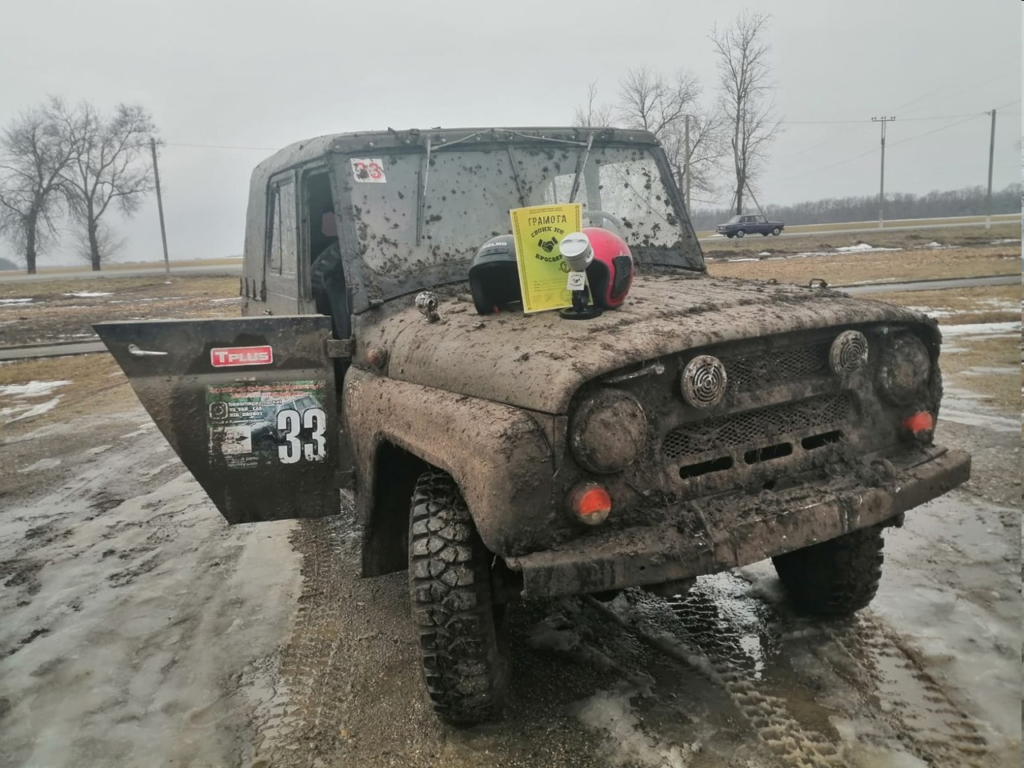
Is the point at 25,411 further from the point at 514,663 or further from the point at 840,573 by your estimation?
the point at 840,573

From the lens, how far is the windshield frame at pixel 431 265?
3.73 metres

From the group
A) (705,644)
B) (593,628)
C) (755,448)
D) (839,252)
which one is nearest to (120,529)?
(593,628)

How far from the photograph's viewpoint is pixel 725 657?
331cm

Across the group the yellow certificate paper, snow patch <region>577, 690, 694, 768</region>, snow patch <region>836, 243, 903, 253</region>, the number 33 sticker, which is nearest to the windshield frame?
the number 33 sticker

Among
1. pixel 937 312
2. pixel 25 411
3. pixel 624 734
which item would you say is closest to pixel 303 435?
pixel 624 734

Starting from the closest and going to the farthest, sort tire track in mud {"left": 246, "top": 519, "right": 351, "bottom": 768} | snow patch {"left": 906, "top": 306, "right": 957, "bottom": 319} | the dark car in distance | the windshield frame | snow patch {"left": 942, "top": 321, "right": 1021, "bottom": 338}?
tire track in mud {"left": 246, "top": 519, "right": 351, "bottom": 768} < the windshield frame < snow patch {"left": 942, "top": 321, "right": 1021, "bottom": 338} < snow patch {"left": 906, "top": 306, "right": 957, "bottom": 319} < the dark car in distance

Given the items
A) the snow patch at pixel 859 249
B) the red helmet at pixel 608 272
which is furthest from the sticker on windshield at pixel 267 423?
the snow patch at pixel 859 249

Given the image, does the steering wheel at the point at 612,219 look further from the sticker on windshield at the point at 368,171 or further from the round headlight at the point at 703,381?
the round headlight at the point at 703,381

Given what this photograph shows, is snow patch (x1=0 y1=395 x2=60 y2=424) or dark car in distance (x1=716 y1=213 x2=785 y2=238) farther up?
dark car in distance (x1=716 y1=213 x2=785 y2=238)

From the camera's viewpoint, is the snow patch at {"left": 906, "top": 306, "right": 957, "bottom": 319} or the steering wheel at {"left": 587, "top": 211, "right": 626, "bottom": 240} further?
the snow patch at {"left": 906, "top": 306, "right": 957, "bottom": 319}

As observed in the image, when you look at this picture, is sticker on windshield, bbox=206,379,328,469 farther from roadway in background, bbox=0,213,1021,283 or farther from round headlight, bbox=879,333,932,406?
roadway in background, bbox=0,213,1021,283

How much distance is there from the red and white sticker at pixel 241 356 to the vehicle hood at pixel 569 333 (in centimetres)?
40

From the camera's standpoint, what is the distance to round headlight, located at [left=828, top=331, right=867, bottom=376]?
2957mm

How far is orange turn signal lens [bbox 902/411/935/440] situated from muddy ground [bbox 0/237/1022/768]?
88cm
